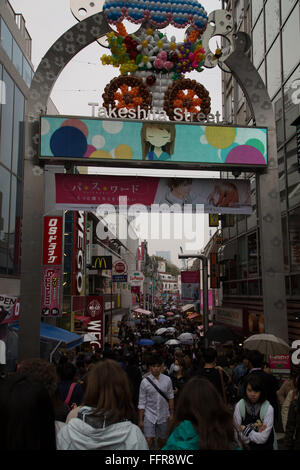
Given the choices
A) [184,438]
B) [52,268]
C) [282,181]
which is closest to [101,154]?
[52,268]

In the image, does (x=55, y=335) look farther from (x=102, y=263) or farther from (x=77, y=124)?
(x=102, y=263)

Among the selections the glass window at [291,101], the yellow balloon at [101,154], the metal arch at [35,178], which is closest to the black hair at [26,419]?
Result: the metal arch at [35,178]

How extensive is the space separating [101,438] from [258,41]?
2044 centimetres

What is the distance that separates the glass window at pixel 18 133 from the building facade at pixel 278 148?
10.3 m

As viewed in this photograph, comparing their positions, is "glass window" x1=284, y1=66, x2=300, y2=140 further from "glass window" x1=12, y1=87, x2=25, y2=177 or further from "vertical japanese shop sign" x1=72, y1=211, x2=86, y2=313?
"vertical japanese shop sign" x1=72, y1=211, x2=86, y2=313

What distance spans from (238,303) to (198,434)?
22144 mm

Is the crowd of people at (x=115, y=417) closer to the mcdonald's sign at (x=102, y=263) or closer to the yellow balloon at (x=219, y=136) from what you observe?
the yellow balloon at (x=219, y=136)

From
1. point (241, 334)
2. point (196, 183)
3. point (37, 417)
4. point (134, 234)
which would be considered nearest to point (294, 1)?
point (196, 183)

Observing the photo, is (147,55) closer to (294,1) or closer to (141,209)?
(141,209)

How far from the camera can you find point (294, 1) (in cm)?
1488

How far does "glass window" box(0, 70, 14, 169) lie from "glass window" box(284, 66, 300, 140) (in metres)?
10.8

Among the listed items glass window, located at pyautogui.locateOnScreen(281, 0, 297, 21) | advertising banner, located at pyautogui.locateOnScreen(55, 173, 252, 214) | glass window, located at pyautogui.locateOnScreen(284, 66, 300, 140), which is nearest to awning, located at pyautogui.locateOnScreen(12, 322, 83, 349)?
advertising banner, located at pyautogui.locateOnScreen(55, 173, 252, 214)

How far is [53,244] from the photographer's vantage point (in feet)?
56.6

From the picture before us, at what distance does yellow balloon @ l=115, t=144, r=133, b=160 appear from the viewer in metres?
11.1
